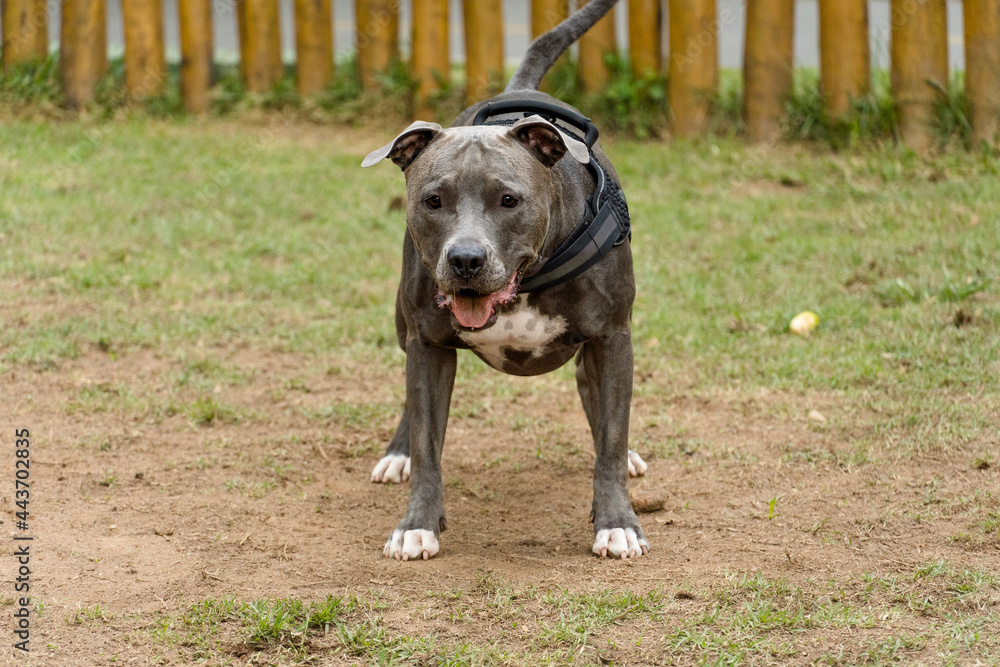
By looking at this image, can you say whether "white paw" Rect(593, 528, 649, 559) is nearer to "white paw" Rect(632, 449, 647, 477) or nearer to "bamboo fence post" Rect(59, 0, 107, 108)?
"white paw" Rect(632, 449, 647, 477)

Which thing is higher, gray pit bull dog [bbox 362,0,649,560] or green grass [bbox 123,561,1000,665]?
gray pit bull dog [bbox 362,0,649,560]

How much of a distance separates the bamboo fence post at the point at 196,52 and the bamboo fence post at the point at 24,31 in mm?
1135

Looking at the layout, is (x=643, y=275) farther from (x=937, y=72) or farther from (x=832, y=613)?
(x=832, y=613)

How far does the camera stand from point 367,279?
284 inches

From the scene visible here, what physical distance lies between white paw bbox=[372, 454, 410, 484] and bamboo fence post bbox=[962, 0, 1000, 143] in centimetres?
443

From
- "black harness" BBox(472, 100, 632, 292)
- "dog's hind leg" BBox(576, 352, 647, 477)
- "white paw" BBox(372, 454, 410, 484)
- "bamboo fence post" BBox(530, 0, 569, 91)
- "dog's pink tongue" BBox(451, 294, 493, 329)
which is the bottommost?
"white paw" BBox(372, 454, 410, 484)

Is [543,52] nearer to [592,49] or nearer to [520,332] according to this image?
[520,332]

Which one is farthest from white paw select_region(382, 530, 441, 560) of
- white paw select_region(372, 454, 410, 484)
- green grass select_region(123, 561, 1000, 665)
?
white paw select_region(372, 454, 410, 484)

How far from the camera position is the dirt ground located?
3.70 meters

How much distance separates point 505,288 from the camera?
3.73m

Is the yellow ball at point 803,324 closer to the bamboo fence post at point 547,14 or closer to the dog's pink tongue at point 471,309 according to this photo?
the dog's pink tongue at point 471,309

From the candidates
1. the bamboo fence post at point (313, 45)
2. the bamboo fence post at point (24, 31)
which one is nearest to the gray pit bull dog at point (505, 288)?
the bamboo fence post at point (313, 45)

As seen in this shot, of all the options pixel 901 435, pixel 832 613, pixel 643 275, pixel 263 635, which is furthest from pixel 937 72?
pixel 263 635

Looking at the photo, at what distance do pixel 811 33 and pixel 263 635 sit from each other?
38.1 ft
